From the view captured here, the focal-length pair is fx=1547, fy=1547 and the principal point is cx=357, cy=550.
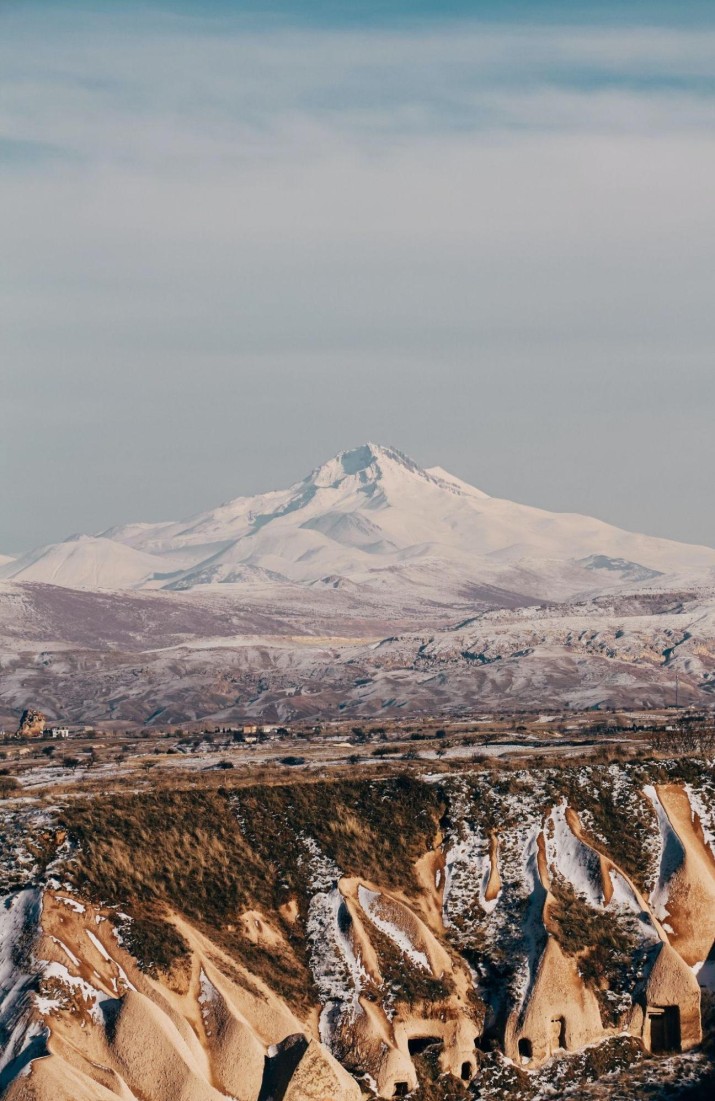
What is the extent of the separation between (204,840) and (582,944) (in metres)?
17.5

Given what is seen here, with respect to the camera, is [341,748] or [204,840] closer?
[204,840]

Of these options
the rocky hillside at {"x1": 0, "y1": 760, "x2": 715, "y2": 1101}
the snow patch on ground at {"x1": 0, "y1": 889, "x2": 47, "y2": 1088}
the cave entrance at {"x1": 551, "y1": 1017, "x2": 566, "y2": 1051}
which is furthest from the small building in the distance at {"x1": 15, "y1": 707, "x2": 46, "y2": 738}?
the cave entrance at {"x1": 551, "y1": 1017, "x2": 566, "y2": 1051}

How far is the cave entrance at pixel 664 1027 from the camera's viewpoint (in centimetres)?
6688

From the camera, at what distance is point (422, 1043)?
210 ft

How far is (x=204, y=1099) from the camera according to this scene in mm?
55750

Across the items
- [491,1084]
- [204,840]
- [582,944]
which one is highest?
[204,840]

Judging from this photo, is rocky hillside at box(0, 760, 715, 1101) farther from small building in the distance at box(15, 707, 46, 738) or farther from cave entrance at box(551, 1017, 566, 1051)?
small building in the distance at box(15, 707, 46, 738)

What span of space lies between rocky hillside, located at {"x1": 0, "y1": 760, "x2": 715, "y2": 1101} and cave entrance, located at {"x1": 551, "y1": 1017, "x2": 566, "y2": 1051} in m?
0.08

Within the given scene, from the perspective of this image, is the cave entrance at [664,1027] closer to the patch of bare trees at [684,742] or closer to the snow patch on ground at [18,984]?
the patch of bare trees at [684,742]

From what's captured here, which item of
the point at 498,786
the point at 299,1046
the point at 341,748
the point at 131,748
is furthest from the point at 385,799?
the point at 131,748

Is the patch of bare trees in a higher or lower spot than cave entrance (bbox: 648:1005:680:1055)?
higher

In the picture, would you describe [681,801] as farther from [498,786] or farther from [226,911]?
→ [226,911]

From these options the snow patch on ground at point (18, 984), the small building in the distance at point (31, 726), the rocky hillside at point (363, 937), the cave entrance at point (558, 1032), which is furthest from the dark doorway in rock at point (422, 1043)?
the small building in the distance at point (31, 726)

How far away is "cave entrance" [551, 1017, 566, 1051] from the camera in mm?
65062
